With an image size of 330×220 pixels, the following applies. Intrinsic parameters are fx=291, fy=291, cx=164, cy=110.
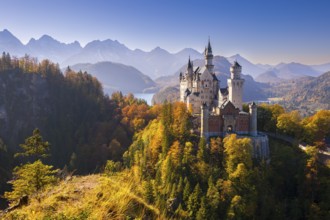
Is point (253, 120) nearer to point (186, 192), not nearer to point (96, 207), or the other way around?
point (186, 192)

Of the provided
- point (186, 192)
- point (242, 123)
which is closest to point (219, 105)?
point (242, 123)

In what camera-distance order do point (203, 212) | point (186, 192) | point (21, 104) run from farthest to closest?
point (21, 104) < point (186, 192) < point (203, 212)

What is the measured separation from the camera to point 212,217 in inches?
1377

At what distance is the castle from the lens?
1745 inches

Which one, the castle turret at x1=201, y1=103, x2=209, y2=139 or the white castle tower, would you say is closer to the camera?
the castle turret at x1=201, y1=103, x2=209, y2=139

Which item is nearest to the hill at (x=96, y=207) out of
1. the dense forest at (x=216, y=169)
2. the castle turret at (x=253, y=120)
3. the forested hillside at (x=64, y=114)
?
the dense forest at (x=216, y=169)

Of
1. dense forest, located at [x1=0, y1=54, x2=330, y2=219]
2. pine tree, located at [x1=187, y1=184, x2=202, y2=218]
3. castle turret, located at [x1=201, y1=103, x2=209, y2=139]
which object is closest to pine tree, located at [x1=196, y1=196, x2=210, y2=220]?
dense forest, located at [x1=0, y1=54, x2=330, y2=219]

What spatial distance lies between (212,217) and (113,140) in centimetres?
3858

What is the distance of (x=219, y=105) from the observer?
5325 centimetres

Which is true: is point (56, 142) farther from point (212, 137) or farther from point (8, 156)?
point (212, 137)

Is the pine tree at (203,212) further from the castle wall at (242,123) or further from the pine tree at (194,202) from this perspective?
the castle wall at (242,123)

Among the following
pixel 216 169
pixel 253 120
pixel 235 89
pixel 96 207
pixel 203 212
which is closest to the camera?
pixel 96 207

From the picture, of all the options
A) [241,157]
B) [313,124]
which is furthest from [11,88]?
[313,124]

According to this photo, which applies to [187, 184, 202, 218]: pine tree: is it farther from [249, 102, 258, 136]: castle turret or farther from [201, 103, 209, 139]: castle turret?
[249, 102, 258, 136]: castle turret
